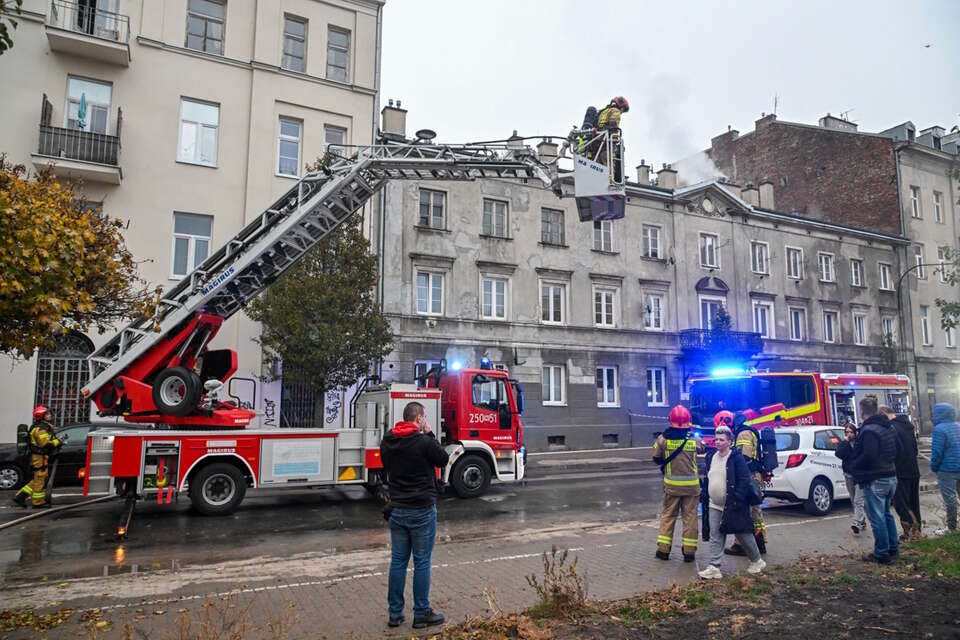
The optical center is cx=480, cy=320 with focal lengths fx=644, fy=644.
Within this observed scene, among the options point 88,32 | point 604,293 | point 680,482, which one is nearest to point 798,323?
point 604,293

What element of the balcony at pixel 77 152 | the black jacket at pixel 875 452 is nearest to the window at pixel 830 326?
the black jacket at pixel 875 452

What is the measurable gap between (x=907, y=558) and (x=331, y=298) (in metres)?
13.0

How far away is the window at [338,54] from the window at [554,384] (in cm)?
1320

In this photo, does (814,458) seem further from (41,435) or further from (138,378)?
(41,435)

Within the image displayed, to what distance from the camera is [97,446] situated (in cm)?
980

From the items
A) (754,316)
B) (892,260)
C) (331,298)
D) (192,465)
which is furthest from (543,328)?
(892,260)

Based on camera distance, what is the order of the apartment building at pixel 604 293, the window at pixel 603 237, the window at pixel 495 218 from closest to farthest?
the apartment building at pixel 604 293 → the window at pixel 495 218 → the window at pixel 603 237

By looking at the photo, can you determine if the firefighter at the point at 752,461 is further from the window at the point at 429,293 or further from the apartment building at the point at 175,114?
the window at the point at 429,293

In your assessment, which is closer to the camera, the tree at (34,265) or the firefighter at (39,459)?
the tree at (34,265)

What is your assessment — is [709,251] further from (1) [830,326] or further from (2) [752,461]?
(2) [752,461]

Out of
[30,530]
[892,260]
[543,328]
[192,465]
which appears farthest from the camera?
[892,260]

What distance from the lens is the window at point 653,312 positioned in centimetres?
2812

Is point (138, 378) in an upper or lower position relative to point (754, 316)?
lower

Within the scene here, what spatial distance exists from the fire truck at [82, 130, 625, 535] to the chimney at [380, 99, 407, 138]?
12517mm
